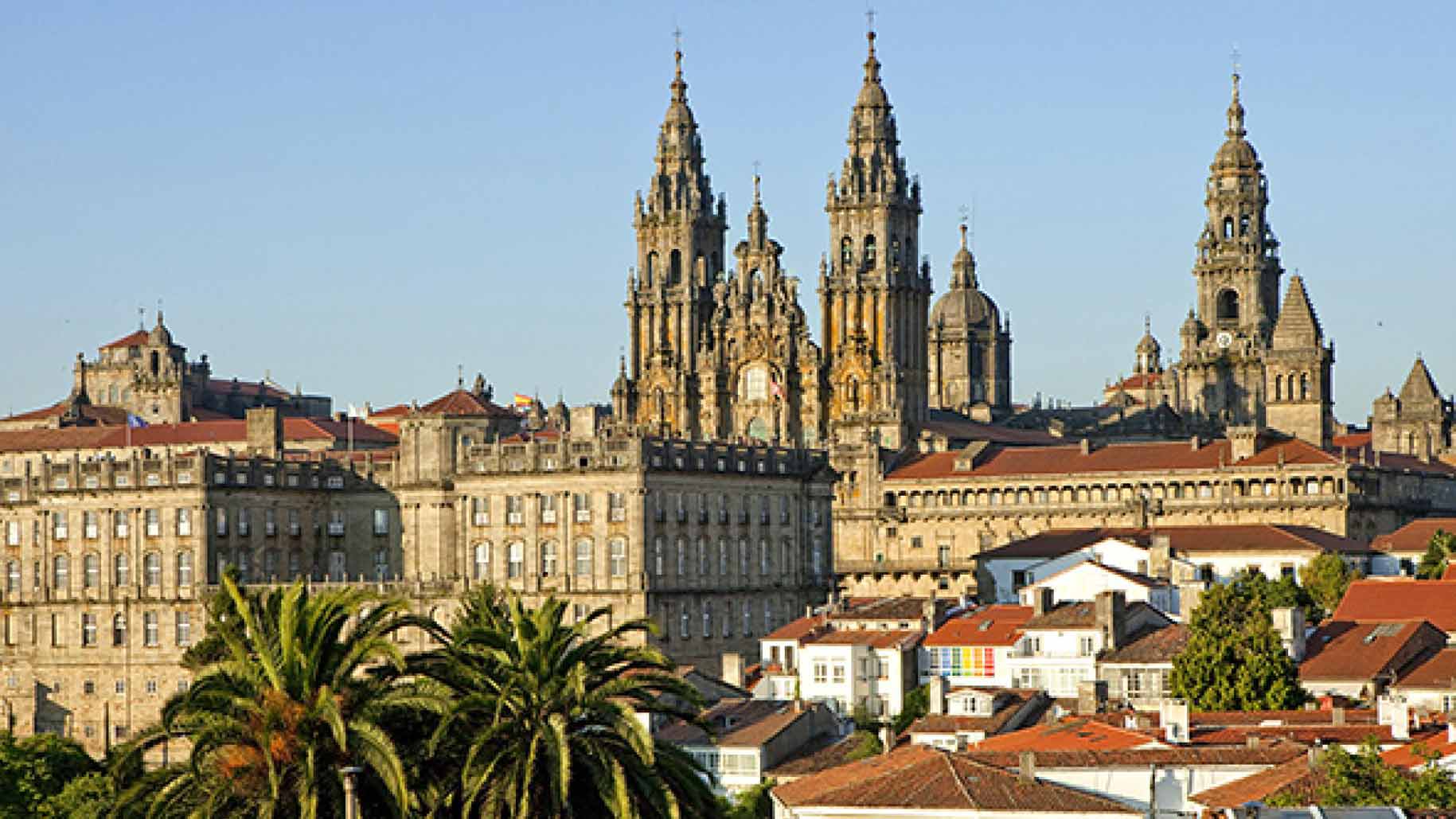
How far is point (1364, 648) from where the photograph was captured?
98875 mm

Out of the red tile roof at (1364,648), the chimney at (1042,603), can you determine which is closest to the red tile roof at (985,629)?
the chimney at (1042,603)

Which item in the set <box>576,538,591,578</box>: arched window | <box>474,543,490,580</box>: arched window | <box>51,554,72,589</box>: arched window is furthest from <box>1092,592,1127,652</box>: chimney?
<box>51,554,72,589</box>: arched window

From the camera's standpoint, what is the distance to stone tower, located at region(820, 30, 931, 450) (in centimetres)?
19025

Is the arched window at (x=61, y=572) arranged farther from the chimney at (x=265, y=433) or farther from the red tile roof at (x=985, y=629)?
the red tile roof at (x=985, y=629)

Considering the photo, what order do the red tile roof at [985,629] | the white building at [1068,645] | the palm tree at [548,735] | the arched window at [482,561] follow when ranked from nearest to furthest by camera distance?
the palm tree at [548,735] → the white building at [1068,645] → the red tile roof at [985,629] → the arched window at [482,561]

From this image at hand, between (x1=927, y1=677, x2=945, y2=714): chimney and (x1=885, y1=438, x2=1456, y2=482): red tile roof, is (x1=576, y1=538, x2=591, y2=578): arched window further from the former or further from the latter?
(x1=885, y1=438, x2=1456, y2=482): red tile roof

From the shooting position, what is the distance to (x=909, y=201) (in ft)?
649

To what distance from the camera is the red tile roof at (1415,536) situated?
150 metres

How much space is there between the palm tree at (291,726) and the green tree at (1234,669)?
40.0 metres

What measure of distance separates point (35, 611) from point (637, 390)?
71.3 metres

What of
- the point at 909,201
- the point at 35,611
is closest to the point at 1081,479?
the point at 909,201

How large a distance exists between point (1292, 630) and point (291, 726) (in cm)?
5302

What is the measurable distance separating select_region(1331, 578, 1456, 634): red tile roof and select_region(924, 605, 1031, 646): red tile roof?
12050mm

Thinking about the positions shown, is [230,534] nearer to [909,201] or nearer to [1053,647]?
[1053,647]
